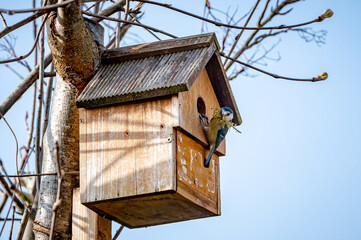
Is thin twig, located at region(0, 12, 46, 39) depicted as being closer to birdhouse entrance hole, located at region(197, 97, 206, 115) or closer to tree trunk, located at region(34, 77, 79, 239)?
tree trunk, located at region(34, 77, 79, 239)

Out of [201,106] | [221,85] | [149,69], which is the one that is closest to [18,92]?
[149,69]

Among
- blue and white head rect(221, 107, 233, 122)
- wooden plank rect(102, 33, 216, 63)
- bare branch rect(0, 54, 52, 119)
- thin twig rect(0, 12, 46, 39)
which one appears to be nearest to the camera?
thin twig rect(0, 12, 46, 39)

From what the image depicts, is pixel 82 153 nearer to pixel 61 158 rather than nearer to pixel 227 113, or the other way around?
pixel 61 158

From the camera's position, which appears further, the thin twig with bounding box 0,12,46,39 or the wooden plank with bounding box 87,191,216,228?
the wooden plank with bounding box 87,191,216,228

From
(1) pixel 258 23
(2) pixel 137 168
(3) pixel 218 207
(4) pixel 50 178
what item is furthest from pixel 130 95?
(1) pixel 258 23

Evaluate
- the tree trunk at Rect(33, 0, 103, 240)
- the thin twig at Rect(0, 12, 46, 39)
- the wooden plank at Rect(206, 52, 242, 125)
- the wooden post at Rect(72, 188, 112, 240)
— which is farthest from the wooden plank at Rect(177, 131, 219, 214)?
the thin twig at Rect(0, 12, 46, 39)

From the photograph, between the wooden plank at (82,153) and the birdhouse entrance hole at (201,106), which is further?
the birdhouse entrance hole at (201,106)

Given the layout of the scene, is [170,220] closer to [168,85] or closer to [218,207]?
[218,207]

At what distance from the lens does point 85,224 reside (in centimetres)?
362

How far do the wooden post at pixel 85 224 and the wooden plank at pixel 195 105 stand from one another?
0.79 m

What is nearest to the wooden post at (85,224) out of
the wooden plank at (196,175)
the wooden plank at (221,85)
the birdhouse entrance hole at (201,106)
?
the wooden plank at (196,175)

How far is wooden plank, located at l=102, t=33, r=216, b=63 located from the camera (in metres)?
3.90

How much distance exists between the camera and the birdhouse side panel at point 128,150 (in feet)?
11.3

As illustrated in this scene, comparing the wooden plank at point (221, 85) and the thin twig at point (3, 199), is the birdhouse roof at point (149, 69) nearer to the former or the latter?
the wooden plank at point (221, 85)
